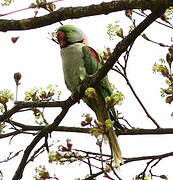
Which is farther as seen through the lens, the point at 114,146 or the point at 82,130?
the point at 114,146

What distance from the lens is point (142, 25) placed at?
1.79 meters

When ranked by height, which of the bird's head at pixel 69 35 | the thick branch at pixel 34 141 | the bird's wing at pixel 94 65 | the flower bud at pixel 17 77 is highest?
the bird's head at pixel 69 35

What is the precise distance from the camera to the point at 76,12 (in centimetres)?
147

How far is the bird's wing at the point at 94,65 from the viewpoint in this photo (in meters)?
3.56

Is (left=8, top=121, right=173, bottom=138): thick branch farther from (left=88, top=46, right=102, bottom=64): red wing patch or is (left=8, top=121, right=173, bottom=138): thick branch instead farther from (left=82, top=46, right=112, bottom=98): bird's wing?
(left=88, top=46, right=102, bottom=64): red wing patch

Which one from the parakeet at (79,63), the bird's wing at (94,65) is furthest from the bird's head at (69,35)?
the bird's wing at (94,65)

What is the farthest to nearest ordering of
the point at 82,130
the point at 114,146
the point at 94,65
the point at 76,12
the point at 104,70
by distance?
the point at 94,65 → the point at 114,146 → the point at 82,130 → the point at 104,70 → the point at 76,12

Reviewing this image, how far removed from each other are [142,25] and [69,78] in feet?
6.42

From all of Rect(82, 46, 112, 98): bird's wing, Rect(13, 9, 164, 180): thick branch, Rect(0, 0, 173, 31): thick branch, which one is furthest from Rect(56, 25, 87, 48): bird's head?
Rect(0, 0, 173, 31): thick branch

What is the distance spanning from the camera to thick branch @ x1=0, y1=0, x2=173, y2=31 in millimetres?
1415

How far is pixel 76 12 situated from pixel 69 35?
8.00 feet

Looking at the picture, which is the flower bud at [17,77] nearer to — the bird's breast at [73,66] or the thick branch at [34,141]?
the thick branch at [34,141]

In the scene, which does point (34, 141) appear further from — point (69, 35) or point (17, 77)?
point (69, 35)

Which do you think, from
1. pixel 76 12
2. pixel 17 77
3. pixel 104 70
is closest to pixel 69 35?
pixel 17 77
